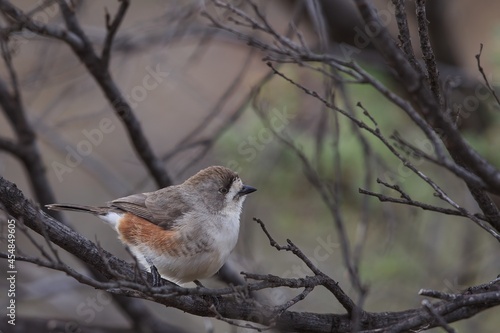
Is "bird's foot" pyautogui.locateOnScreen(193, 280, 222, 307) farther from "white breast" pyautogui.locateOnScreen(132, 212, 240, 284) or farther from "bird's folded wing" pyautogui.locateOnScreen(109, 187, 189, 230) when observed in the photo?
"bird's folded wing" pyautogui.locateOnScreen(109, 187, 189, 230)

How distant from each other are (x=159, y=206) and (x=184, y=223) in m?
0.32

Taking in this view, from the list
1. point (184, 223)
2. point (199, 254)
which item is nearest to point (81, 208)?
point (184, 223)

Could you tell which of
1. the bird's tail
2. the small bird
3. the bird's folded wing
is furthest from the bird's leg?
the bird's tail

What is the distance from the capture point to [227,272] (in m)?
5.93

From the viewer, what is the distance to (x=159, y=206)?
500cm

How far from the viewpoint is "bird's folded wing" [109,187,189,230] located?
4.86m

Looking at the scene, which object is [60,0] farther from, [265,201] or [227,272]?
[265,201]

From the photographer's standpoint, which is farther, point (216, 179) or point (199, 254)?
point (216, 179)

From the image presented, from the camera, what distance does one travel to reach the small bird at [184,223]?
15.0 feet

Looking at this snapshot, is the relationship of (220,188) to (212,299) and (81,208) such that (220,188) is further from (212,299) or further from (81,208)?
(212,299)

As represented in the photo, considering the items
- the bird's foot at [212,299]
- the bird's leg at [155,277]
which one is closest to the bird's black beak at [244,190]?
the bird's leg at [155,277]

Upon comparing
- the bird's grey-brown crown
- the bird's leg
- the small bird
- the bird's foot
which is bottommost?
the bird's foot

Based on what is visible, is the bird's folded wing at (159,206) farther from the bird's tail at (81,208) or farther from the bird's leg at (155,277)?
the bird's leg at (155,277)

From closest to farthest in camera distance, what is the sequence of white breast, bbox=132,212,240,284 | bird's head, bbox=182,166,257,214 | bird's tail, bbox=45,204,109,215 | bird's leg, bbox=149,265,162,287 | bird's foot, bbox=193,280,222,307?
bird's foot, bbox=193,280,222,307
bird's leg, bbox=149,265,162,287
white breast, bbox=132,212,240,284
bird's tail, bbox=45,204,109,215
bird's head, bbox=182,166,257,214
